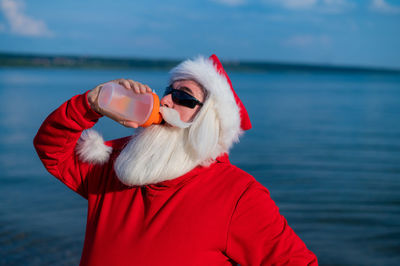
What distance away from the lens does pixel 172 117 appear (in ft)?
7.81

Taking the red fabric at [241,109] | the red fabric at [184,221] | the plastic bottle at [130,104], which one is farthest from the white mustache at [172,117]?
the red fabric at [241,109]

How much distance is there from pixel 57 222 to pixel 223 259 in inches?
174

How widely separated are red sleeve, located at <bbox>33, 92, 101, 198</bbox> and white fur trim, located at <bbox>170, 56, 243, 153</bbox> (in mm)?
571

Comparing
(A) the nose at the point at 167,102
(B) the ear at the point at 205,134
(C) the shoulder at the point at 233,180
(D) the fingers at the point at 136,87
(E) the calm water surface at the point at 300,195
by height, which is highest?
(D) the fingers at the point at 136,87

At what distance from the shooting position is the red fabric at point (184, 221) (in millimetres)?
2143

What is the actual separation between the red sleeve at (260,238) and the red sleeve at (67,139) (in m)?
0.85

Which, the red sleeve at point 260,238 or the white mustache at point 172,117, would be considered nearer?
the red sleeve at point 260,238

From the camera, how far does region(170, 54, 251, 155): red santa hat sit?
2463 millimetres

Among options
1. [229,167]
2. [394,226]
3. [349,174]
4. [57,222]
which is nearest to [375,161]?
[349,174]

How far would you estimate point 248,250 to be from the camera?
7.06 feet

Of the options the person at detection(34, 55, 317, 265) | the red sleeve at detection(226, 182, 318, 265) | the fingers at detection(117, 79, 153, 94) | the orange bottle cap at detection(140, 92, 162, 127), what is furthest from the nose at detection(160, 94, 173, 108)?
the red sleeve at detection(226, 182, 318, 265)

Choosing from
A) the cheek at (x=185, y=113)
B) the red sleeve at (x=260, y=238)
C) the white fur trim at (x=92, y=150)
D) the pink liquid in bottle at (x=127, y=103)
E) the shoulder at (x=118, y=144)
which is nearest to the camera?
the red sleeve at (x=260, y=238)

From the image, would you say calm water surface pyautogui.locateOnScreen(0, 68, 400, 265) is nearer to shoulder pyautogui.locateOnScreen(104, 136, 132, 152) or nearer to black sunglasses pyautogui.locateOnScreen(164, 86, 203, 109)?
black sunglasses pyautogui.locateOnScreen(164, 86, 203, 109)

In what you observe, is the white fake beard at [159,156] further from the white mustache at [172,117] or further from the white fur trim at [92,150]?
the white fur trim at [92,150]
